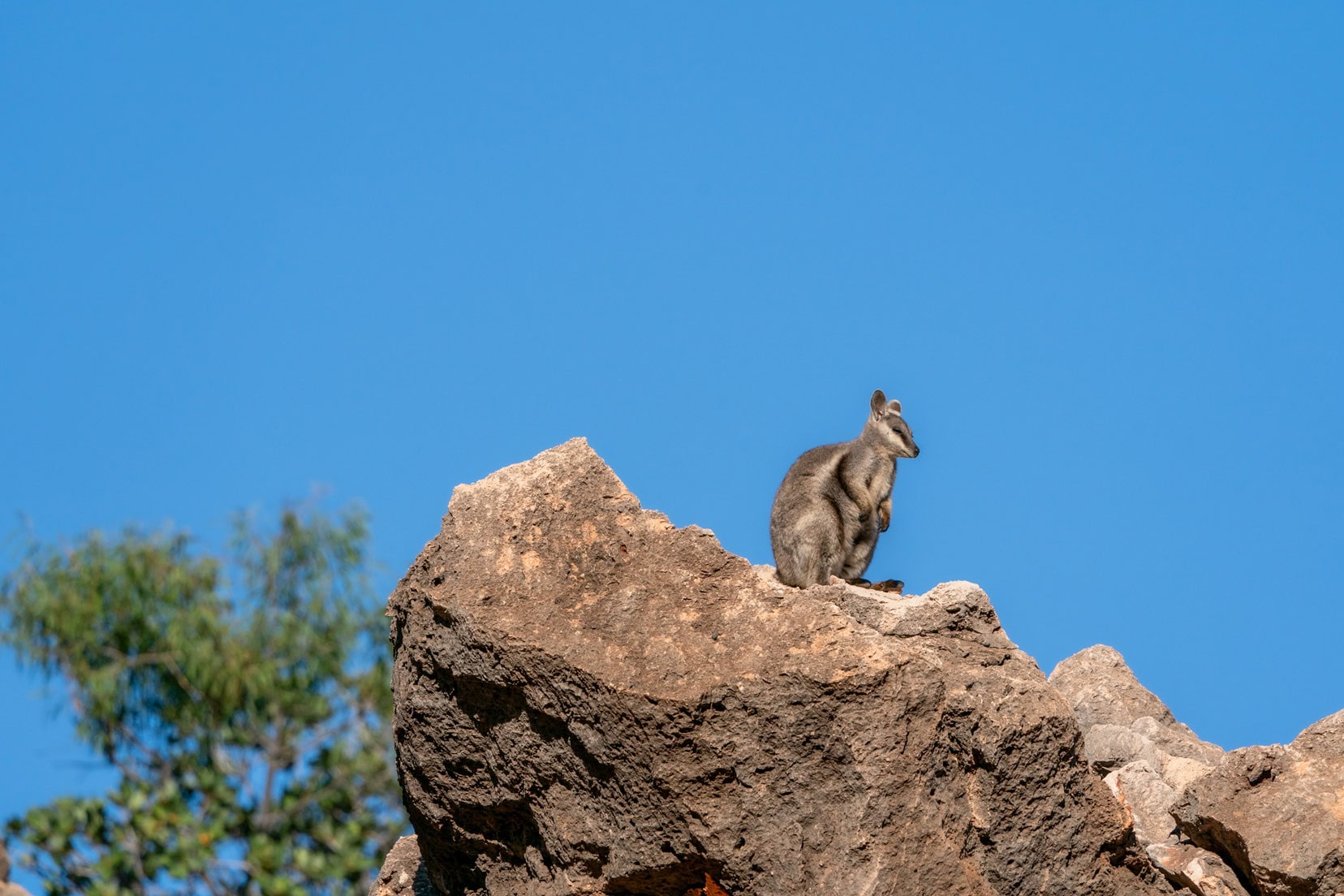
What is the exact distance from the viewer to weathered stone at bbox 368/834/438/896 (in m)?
9.50

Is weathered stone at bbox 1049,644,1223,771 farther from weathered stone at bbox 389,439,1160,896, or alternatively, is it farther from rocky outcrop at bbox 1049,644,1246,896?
weathered stone at bbox 389,439,1160,896

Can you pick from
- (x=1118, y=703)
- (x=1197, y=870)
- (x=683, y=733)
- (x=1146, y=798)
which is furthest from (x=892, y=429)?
(x=683, y=733)

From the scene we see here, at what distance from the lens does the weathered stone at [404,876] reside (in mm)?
9500

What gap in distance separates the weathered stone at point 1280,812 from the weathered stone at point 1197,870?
7 centimetres

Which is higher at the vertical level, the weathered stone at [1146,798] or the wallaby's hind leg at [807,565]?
the wallaby's hind leg at [807,565]

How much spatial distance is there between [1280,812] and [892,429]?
6691 millimetres

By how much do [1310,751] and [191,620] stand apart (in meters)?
19.8

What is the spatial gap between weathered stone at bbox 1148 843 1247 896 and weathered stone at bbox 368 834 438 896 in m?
4.08

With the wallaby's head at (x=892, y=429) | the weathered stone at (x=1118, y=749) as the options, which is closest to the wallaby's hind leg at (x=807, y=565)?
the wallaby's head at (x=892, y=429)

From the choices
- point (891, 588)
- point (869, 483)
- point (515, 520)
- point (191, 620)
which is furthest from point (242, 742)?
point (515, 520)

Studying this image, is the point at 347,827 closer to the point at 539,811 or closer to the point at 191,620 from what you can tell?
the point at 191,620

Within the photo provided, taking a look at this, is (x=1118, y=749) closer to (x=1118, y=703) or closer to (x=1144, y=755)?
(x=1144, y=755)

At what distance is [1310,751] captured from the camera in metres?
8.79

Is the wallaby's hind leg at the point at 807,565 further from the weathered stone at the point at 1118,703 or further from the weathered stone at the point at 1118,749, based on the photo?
the weathered stone at the point at 1118,749
